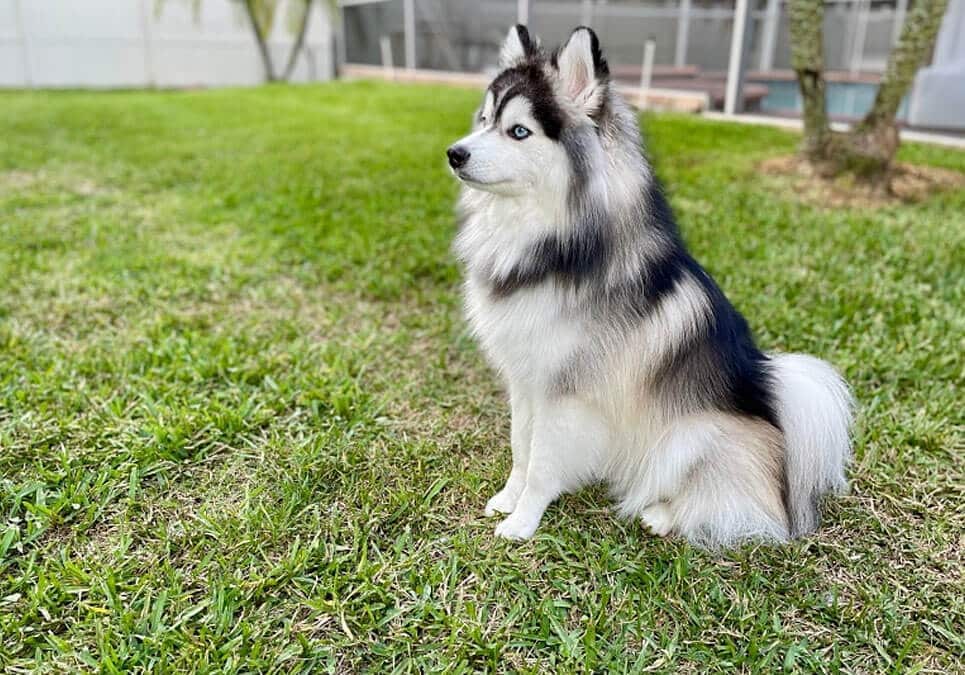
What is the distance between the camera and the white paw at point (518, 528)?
192cm

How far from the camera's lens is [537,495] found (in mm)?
1910

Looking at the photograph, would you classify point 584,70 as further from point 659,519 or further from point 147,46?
point 147,46

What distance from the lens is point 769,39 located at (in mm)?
9062

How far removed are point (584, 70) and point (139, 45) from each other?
19.9 metres

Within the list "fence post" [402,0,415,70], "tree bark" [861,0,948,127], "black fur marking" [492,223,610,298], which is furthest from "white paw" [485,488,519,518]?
"fence post" [402,0,415,70]

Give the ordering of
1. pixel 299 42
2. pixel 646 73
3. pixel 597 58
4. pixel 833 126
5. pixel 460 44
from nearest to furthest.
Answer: pixel 597 58 < pixel 833 126 < pixel 646 73 < pixel 460 44 < pixel 299 42

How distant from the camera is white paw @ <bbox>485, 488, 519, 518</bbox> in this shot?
203 centimetres

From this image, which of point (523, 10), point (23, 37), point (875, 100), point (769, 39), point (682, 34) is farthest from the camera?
point (23, 37)

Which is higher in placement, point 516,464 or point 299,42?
point 299,42

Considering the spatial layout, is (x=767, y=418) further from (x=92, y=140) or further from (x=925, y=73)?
(x=92, y=140)

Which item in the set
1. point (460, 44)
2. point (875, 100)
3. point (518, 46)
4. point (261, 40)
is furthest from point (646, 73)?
point (261, 40)

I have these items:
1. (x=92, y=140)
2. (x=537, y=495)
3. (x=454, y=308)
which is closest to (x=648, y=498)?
(x=537, y=495)

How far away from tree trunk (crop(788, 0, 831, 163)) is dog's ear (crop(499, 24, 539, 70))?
401 cm

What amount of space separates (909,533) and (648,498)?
779 millimetres
